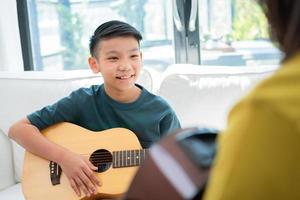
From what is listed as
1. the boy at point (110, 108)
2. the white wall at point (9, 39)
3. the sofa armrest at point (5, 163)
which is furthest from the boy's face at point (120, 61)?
the white wall at point (9, 39)

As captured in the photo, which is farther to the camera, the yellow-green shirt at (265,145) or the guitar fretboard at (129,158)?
the guitar fretboard at (129,158)

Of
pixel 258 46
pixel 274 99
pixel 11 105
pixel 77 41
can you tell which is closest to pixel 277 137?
pixel 274 99

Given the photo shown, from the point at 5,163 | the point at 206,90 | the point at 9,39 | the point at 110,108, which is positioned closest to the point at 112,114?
the point at 110,108

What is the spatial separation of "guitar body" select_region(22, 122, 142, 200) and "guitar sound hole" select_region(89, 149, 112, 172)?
14 millimetres

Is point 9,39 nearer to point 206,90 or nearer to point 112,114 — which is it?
point 112,114

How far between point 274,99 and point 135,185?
23 cm

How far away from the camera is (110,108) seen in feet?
5.26

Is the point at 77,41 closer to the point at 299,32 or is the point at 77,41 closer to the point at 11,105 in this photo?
the point at 11,105

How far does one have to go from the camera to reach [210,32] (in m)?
2.42

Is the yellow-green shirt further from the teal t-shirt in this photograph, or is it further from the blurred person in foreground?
the teal t-shirt

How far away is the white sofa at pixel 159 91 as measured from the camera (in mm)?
1763

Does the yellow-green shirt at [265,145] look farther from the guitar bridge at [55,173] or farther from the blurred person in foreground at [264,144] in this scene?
the guitar bridge at [55,173]

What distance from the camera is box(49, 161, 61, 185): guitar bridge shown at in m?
1.50

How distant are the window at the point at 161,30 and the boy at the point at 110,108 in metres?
0.83
